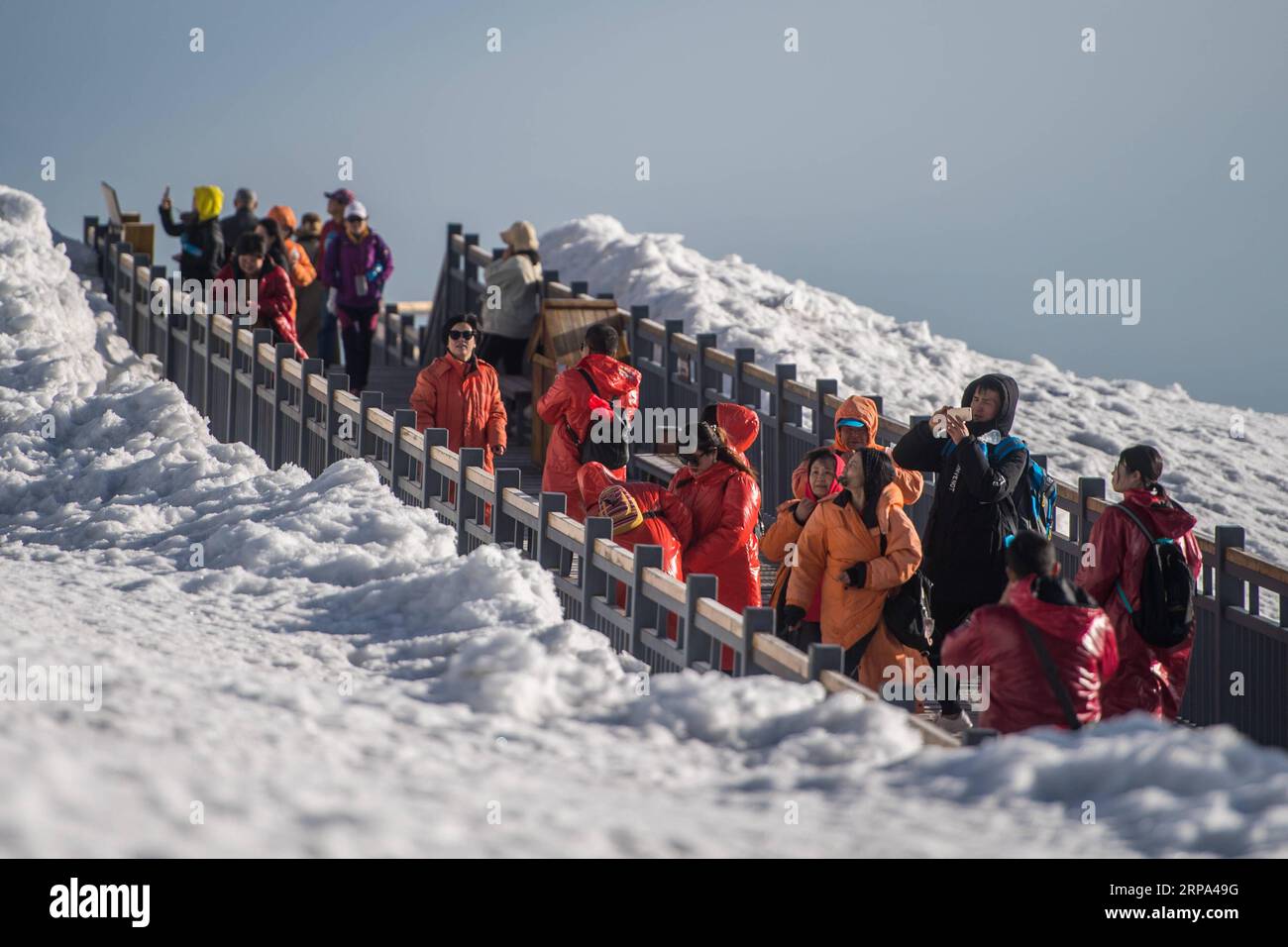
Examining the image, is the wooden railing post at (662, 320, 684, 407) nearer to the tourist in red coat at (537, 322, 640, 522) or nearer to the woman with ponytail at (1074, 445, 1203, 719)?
the tourist in red coat at (537, 322, 640, 522)

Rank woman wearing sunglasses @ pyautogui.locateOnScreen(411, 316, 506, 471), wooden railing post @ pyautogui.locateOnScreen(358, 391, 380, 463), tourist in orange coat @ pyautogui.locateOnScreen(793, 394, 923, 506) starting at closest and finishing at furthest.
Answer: tourist in orange coat @ pyautogui.locateOnScreen(793, 394, 923, 506) → woman wearing sunglasses @ pyautogui.locateOnScreen(411, 316, 506, 471) → wooden railing post @ pyautogui.locateOnScreen(358, 391, 380, 463)

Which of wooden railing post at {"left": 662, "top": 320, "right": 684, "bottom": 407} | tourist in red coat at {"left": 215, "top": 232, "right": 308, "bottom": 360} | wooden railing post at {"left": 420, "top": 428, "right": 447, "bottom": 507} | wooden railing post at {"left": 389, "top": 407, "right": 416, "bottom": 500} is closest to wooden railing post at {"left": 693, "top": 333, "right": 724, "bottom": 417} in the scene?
wooden railing post at {"left": 662, "top": 320, "right": 684, "bottom": 407}

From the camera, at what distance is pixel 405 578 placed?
1064 centimetres

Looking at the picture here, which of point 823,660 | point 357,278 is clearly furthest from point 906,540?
point 357,278

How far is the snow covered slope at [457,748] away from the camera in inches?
237

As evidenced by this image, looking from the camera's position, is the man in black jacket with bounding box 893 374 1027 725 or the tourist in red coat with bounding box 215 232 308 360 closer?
the man in black jacket with bounding box 893 374 1027 725

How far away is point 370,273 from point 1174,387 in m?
16.7

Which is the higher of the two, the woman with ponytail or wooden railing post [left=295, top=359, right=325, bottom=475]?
wooden railing post [left=295, top=359, right=325, bottom=475]

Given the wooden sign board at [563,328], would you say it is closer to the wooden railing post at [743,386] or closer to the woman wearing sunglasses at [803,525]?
the wooden railing post at [743,386]

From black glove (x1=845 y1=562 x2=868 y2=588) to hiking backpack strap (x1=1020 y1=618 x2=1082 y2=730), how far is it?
5.34 ft

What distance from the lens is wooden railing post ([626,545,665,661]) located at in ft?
30.4

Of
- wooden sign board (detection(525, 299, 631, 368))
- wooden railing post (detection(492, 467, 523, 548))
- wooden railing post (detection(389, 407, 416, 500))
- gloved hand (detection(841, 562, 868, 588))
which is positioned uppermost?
wooden sign board (detection(525, 299, 631, 368))

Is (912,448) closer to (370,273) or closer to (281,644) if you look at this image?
(281,644)
